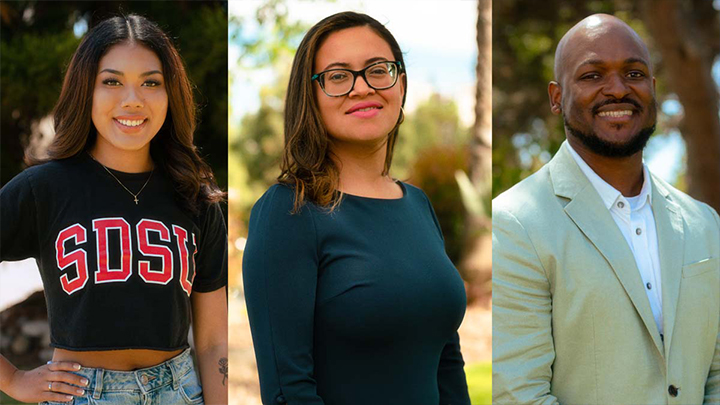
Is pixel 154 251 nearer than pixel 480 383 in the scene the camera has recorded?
Yes

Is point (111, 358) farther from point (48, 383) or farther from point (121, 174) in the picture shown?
point (121, 174)

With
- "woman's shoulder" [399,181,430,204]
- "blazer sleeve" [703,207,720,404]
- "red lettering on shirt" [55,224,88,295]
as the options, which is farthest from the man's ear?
"red lettering on shirt" [55,224,88,295]

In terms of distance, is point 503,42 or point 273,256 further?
point 503,42

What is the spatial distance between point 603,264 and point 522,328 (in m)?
0.34

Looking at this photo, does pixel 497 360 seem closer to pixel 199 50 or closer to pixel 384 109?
pixel 384 109

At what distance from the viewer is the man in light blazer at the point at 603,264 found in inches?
96.3

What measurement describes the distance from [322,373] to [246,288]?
1.09 ft

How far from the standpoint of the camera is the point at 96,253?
2.37 metres

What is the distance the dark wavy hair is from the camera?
245cm

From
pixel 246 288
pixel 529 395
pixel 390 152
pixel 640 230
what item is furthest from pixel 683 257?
pixel 246 288

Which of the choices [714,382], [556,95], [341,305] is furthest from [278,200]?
[714,382]

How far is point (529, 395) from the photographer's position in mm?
2422

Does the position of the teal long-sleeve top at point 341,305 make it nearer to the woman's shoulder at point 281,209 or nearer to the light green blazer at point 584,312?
the woman's shoulder at point 281,209

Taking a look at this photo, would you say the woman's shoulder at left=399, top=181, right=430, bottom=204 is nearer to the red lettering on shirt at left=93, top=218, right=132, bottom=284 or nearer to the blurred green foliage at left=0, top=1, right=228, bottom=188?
the blurred green foliage at left=0, top=1, right=228, bottom=188
